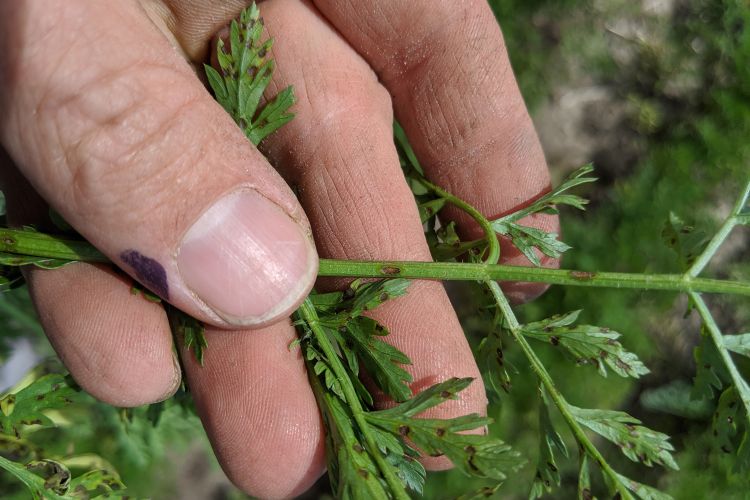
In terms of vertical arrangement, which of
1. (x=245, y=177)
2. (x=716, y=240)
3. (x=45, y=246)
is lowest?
(x=716, y=240)

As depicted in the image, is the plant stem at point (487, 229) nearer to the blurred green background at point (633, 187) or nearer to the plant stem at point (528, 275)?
the plant stem at point (528, 275)

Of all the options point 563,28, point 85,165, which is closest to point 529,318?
point 563,28

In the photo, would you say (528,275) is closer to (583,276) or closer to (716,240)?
(583,276)

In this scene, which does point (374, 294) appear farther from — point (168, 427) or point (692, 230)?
point (168, 427)

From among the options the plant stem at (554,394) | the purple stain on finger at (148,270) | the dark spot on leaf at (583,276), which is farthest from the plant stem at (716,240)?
the purple stain on finger at (148,270)

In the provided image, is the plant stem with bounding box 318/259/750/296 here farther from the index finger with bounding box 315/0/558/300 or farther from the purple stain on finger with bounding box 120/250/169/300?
the index finger with bounding box 315/0/558/300

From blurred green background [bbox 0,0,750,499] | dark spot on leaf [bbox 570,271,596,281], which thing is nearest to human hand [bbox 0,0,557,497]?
dark spot on leaf [bbox 570,271,596,281]

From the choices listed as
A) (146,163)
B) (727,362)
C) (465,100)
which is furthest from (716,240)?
(146,163)
